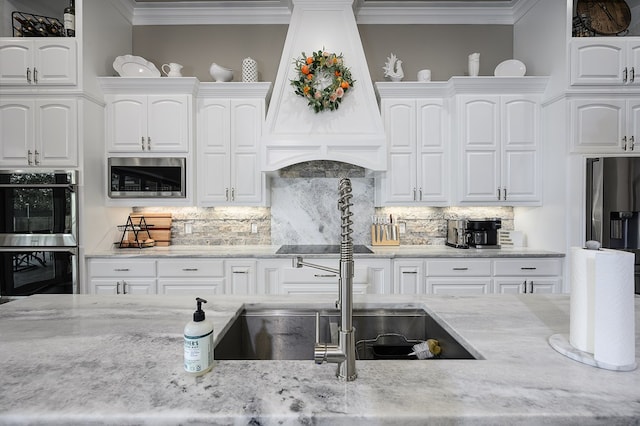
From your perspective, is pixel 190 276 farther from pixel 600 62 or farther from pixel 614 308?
pixel 600 62

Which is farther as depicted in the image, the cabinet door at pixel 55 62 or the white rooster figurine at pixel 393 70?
the white rooster figurine at pixel 393 70

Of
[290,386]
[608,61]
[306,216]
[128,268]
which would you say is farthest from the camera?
[306,216]

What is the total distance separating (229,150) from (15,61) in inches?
74.1

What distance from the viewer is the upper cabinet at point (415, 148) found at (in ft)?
11.0

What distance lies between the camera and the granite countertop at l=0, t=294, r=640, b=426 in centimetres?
73

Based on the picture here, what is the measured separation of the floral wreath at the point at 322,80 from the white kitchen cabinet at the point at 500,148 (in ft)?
3.69

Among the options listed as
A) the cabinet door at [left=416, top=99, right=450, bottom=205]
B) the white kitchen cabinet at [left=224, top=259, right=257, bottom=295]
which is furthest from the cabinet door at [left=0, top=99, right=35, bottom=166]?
the cabinet door at [left=416, top=99, right=450, bottom=205]

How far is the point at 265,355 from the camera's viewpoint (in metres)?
1.48

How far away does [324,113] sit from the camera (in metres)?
3.27

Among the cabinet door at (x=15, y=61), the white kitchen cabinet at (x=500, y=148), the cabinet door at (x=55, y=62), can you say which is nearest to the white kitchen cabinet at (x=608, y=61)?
the white kitchen cabinet at (x=500, y=148)

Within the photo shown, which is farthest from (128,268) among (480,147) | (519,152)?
(519,152)

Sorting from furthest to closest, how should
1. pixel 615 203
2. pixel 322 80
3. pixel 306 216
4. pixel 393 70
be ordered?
1. pixel 306 216
2. pixel 393 70
3. pixel 322 80
4. pixel 615 203

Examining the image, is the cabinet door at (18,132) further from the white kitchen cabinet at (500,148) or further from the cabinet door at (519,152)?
the cabinet door at (519,152)

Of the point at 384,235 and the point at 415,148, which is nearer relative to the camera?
the point at 415,148
